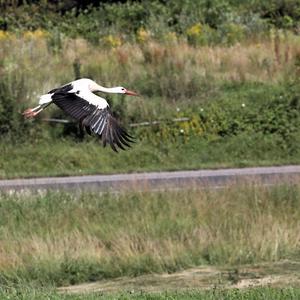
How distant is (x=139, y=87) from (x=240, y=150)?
11.4 ft

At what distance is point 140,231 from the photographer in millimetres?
13367

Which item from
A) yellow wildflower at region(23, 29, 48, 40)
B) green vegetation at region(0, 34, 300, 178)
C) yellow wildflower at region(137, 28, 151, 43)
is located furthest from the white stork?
yellow wildflower at region(23, 29, 48, 40)

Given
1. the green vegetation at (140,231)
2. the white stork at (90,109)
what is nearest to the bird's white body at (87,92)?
the white stork at (90,109)

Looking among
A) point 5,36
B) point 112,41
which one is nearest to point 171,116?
point 112,41

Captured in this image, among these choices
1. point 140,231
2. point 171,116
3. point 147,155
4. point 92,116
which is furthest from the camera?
point 171,116

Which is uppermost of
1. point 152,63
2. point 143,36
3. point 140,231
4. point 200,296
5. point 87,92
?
point 143,36

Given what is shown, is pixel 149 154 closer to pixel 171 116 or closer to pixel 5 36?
pixel 171 116

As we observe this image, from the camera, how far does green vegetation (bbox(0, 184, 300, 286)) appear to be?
12.5 metres

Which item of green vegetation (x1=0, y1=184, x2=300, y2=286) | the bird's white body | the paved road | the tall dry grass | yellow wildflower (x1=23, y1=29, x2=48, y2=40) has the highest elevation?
yellow wildflower (x1=23, y1=29, x2=48, y2=40)

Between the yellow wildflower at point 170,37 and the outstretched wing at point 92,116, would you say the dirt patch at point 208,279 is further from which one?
the yellow wildflower at point 170,37

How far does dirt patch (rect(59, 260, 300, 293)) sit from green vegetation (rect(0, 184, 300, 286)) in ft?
0.68

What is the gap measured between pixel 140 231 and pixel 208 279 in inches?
68.2

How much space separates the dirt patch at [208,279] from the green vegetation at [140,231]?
8.1 inches

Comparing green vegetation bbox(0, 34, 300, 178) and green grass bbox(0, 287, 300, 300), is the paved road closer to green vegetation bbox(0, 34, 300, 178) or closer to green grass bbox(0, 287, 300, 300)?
green vegetation bbox(0, 34, 300, 178)
